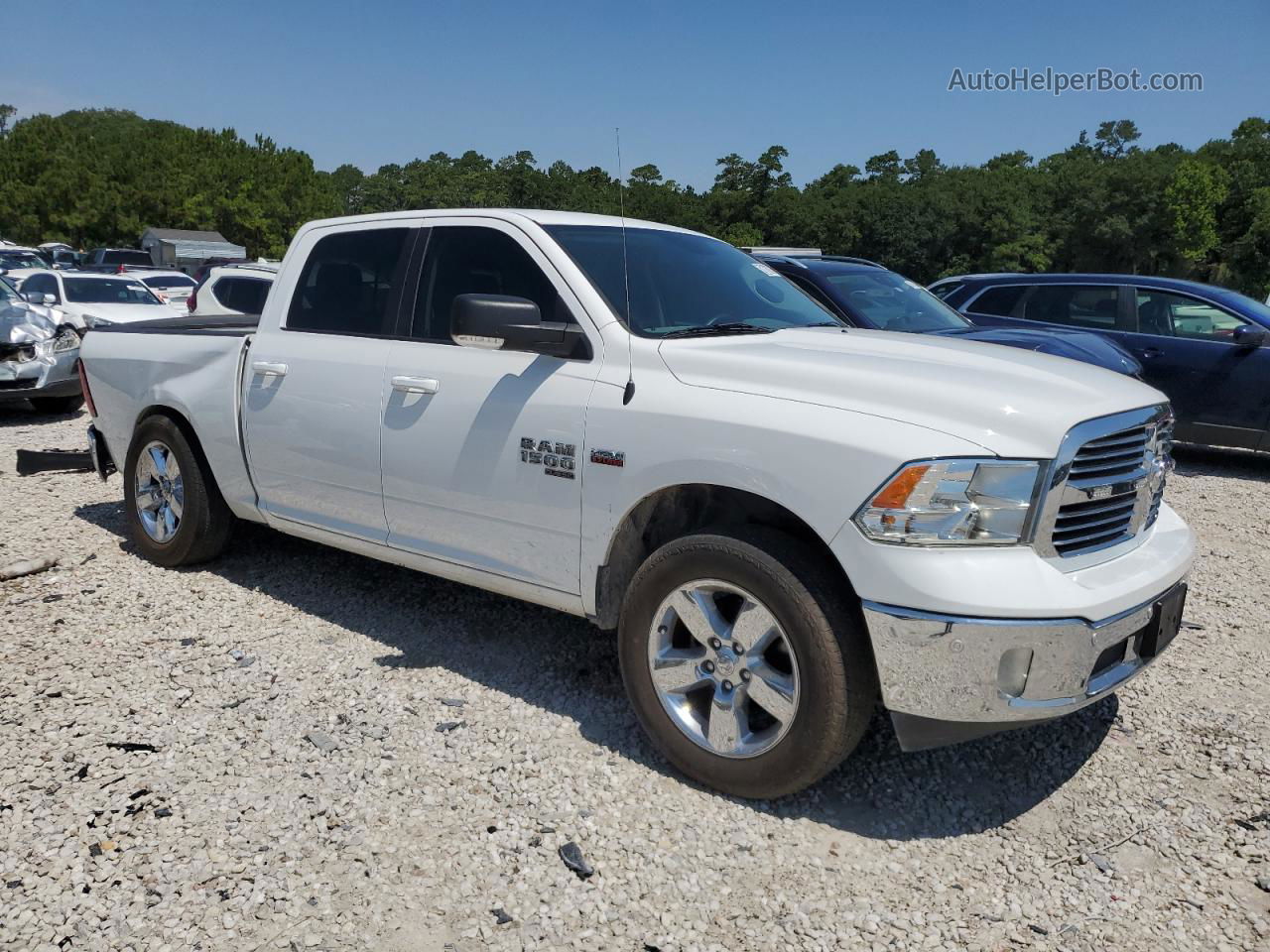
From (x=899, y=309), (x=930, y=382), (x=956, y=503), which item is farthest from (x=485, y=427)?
(x=899, y=309)

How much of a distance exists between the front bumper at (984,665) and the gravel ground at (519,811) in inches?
19.9

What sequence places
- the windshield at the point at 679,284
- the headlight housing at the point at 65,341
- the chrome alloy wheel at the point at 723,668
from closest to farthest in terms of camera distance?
the chrome alloy wheel at the point at 723,668 < the windshield at the point at 679,284 < the headlight housing at the point at 65,341

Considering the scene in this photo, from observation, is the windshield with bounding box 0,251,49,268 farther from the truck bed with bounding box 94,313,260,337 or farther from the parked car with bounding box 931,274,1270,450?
the parked car with bounding box 931,274,1270,450

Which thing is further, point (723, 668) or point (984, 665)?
point (723, 668)

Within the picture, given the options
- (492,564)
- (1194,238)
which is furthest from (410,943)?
(1194,238)

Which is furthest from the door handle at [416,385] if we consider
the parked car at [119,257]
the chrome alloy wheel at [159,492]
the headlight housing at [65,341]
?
the parked car at [119,257]

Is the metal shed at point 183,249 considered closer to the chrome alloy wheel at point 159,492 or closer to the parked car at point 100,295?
the parked car at point 100,295

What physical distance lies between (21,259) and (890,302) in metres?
36.4

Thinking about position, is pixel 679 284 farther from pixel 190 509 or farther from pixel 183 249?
pixel 183 249

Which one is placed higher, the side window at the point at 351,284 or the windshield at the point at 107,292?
the side window at the point at 351,284

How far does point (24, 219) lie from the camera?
68.5m

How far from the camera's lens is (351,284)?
174 inches

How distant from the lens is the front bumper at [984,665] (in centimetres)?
266

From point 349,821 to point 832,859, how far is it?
1.50 metres
